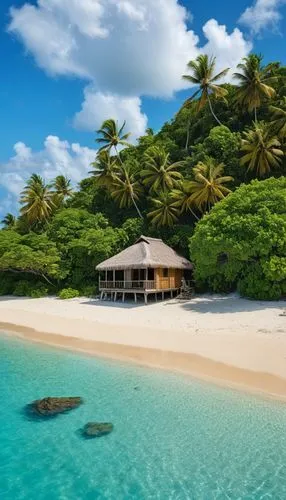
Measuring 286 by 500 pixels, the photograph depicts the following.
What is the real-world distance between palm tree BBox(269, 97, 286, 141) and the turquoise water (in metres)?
22.1

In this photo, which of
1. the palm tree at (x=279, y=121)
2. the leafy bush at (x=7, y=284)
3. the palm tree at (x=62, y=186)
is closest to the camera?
the palm tree at (x=279, y=121)

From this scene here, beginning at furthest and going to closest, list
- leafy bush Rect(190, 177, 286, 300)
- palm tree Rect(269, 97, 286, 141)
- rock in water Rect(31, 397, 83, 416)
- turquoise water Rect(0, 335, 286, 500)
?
palm tree Rect(269, 97, 286, 141), leafy bush Rect(190, 177, 286, 300), rock in water Rect(31, 397, 83, 416), turquoise water Rect(0, 335, 286, 500)

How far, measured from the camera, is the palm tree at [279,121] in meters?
27.2

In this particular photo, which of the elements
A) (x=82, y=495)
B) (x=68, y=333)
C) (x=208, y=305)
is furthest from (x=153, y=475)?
(x=208, y=305)

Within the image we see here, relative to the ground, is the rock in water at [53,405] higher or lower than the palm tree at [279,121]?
lower

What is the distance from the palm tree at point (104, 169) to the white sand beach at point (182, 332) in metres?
12.9

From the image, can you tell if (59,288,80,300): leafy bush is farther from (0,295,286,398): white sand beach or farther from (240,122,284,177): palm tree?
(240,122,284,177): palm tree

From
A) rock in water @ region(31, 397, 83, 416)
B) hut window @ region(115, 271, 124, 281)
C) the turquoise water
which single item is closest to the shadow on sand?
hut window @ region(115, 271, 124, 281)

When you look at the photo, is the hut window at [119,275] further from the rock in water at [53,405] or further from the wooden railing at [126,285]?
the rock in water at [53,405]

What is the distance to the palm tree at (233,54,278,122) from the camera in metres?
30.1

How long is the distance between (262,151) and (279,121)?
336 cm

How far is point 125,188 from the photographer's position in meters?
31.4

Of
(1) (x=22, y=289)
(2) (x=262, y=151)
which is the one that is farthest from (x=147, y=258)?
(1) (x=22, y=289)

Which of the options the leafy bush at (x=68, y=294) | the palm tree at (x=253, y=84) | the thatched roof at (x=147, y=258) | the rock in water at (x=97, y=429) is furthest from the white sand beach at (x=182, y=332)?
the palm tree at (x=253, y=84)
